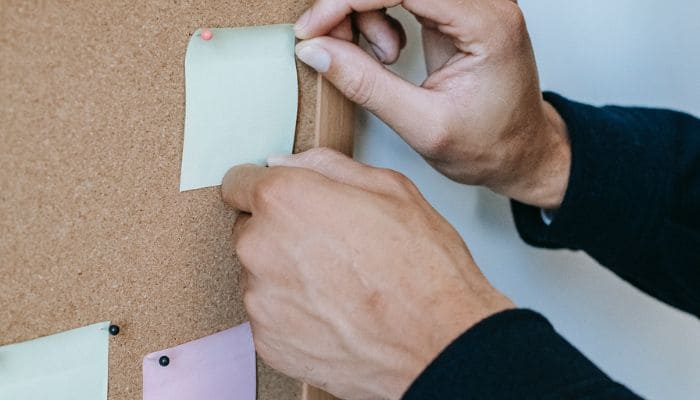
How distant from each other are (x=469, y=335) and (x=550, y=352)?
0.06m

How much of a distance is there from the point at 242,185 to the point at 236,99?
0.22ft

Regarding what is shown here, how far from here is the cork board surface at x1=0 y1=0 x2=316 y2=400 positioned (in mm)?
369

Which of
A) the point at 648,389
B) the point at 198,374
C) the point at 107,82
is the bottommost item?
the point at 648,389

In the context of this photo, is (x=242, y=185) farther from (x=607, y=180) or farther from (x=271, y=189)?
(x=607, y=180)

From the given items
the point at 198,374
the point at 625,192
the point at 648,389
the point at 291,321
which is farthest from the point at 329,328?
the point at 648,389

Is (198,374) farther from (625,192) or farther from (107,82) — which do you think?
(625,192)

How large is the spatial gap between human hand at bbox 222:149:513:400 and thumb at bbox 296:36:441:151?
0.31 ft

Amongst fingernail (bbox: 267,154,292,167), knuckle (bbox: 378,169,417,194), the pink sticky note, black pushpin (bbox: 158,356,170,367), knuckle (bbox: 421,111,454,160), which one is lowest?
the pink sticky note

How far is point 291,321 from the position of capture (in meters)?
0.43

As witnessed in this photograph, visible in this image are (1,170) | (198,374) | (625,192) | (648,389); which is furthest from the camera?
(648,389)

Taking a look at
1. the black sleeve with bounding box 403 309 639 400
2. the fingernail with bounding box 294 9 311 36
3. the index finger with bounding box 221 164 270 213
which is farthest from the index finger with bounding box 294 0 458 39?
the black sleeve with bounding box 403 309 639 400

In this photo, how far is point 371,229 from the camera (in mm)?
418

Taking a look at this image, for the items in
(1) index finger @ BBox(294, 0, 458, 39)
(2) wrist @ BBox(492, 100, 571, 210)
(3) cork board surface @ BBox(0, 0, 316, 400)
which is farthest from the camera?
(2) wrist @ BBox(492, 100, 571, 210)

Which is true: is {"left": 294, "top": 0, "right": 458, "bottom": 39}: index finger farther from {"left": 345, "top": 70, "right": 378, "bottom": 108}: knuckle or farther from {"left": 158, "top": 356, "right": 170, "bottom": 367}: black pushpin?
{"left": 158, "top": 356, "right": 170, "bottom": 367}: black pushpin
